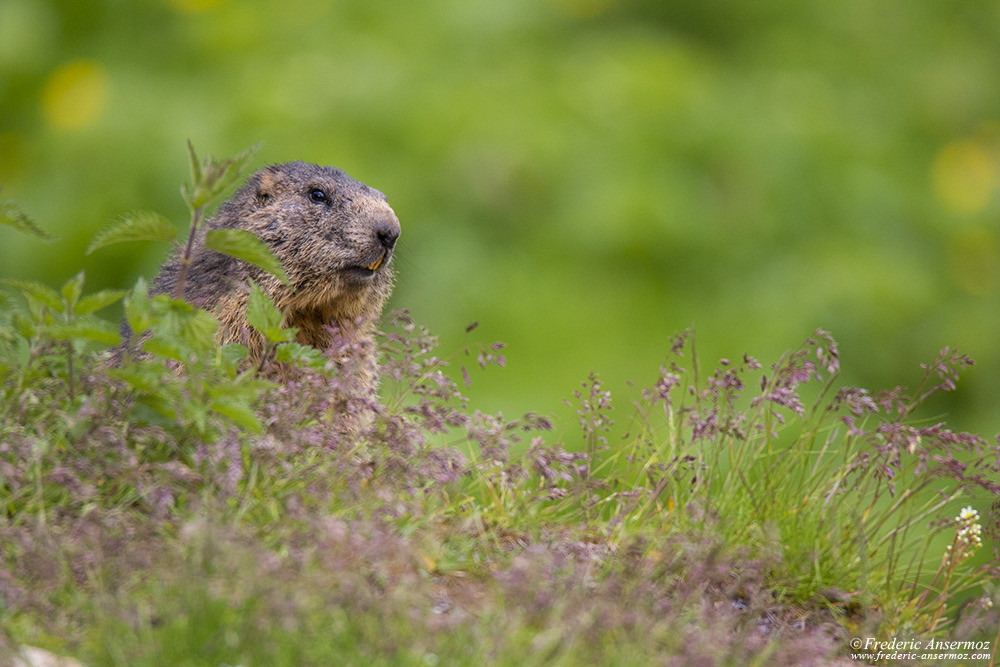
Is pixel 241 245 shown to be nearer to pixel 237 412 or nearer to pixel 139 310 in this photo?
pixel 139 310

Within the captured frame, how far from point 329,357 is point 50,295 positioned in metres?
1.13

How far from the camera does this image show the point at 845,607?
13.1 feet

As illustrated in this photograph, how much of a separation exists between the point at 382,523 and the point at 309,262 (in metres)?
2.16

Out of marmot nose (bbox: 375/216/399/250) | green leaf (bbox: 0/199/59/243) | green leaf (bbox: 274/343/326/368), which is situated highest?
marmot nose (bbox: 375/216/399/250)

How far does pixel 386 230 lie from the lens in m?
5.15

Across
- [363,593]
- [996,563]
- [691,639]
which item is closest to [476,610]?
[363,593]

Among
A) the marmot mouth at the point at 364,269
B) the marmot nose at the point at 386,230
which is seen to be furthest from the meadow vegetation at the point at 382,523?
the marmot nose at the point at 386,230

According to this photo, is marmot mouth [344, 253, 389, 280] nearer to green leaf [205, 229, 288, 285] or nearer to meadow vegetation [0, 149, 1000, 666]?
meadow vegetation [0, 149, 1000, 666]

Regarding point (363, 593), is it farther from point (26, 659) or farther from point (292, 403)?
point (292, 403)

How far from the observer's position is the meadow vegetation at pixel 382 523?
2697 mm

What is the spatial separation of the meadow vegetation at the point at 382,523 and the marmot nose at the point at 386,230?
0.90 metres

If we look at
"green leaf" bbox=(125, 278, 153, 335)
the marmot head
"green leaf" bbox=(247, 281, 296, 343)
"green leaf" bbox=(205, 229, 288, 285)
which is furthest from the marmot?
"green leaf" bbox=(125, 278, 153, 335)

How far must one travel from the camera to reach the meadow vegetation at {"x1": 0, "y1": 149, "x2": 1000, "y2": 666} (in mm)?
2697

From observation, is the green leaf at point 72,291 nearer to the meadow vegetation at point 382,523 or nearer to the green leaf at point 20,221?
the meadow vegetation at point 382,523
